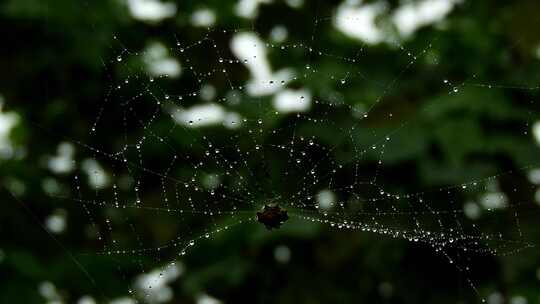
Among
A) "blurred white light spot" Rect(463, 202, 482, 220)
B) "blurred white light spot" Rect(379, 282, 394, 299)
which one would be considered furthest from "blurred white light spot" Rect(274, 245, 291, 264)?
"blurred white light spot" Rect(463, 202, 482, 220)

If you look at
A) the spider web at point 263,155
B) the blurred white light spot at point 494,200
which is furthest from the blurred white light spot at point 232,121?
the blurred white light spot at point 494,200

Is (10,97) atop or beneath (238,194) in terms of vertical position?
atop

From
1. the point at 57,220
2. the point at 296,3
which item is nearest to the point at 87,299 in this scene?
the point at 57,220

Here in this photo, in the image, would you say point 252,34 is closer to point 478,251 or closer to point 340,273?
point 340,273

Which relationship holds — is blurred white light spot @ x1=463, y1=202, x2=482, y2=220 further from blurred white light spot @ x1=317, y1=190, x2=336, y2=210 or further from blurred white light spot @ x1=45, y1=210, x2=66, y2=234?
blurred white light spot @ x1=45, y1=210, x2=66, y2=234

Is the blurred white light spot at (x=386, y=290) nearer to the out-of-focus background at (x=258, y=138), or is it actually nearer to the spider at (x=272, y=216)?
the out-of-focus background at (x=258, y=138)

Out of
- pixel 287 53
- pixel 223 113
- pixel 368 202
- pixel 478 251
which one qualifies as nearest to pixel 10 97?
pixel 223 113

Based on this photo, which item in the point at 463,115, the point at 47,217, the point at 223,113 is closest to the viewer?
the point at 463,115
